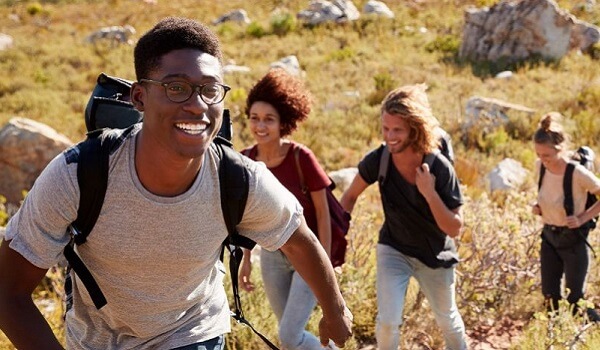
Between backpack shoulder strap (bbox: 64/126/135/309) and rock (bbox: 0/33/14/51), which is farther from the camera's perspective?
rock (bbox: 0/33/14/51)

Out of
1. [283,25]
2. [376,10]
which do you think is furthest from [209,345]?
[376,10]

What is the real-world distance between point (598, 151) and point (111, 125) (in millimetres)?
9590

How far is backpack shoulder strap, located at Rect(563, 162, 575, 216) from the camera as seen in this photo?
4.78 meters

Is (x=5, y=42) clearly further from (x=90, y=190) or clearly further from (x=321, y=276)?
(x=90, y=190)

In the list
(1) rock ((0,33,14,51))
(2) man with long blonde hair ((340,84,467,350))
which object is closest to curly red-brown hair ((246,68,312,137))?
(2) man with long blonde hair ((340,84,467,350))

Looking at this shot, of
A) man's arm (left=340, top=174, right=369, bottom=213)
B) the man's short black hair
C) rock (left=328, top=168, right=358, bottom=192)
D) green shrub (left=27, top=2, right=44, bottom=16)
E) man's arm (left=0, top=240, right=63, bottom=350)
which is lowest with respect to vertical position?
rock (left=328, top=168, right=358, bottom=192)

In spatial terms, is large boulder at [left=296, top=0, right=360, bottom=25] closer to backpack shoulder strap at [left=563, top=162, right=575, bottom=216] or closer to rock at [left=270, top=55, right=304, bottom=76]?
rock at [left=270, top=55, right=304, bottom=76]

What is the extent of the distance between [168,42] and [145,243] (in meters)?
0.60

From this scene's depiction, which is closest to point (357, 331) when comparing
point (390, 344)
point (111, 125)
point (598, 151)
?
point (390, 344)

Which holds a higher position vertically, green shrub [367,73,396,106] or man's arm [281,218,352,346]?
man's arm [281,218,352,346]

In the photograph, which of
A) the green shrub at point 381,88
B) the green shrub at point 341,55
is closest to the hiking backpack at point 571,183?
the green shrub at point 381,88

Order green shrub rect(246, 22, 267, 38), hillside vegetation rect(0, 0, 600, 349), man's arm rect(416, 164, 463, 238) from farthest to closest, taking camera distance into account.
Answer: green shrub rect(246, 22, 267, 38) < hillside vegetation rect(0, 0, 600, 349) < man's arm rect(416, 164, 463, 238)

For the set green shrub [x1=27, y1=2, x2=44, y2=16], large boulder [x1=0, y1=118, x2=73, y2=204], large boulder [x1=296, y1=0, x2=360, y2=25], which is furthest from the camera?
green shrub [x1=27, y1=2, x2=44, y2=16]

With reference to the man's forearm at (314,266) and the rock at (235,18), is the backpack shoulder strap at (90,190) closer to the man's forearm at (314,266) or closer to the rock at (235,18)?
the man's forearm at (314,266)
